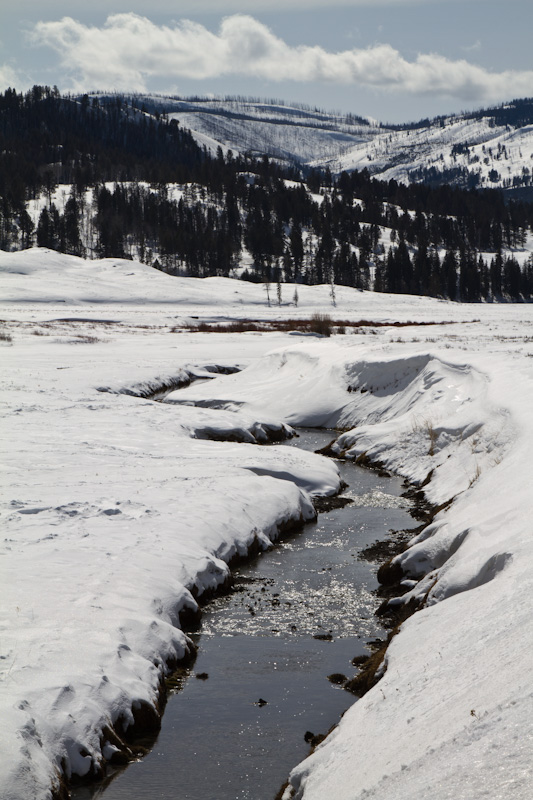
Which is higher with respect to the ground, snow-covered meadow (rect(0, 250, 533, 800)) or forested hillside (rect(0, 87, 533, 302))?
forested hillside (rect(0, 87, 533, 302))

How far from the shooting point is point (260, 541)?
13.2 metres

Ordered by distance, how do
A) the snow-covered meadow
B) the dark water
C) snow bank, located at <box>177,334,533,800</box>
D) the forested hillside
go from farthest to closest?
the forested hillside
the dark water
the snow-covered meadow
snow bank, located at <box>177,334,533,800</box>

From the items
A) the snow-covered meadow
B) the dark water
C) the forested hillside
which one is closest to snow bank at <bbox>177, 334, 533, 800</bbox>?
the snow-covered meadow

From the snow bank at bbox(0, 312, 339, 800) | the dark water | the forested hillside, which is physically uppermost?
the forested hillside

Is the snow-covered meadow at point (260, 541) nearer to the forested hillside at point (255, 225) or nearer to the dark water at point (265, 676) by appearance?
the dark water at point (265, 676)

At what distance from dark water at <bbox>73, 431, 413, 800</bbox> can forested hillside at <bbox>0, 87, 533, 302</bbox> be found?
367ft

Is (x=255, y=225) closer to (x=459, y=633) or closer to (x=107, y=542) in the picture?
(x=107, y=542)

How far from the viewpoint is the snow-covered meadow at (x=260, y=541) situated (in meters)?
5.41

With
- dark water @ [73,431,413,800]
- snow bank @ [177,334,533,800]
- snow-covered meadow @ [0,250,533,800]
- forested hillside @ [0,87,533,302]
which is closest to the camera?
snow bank @ [177,334,533,800]

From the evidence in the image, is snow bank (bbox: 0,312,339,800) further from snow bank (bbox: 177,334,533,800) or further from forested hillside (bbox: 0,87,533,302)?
forested hillside (bbox: 0,87,533,302)

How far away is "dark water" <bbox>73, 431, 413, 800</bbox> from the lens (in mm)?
6543

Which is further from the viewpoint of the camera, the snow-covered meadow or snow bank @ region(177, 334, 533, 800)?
the snow-covered meadow

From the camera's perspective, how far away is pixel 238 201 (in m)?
174

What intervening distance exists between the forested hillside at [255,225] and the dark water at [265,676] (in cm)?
11196
